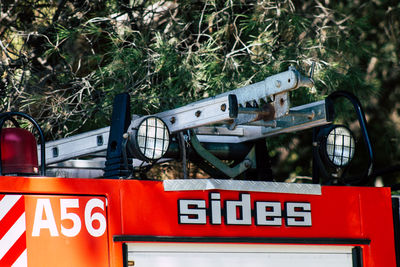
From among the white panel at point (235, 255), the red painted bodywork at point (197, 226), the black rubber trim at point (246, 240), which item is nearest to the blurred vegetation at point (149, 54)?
the red painted bodywork at point (197, 226)

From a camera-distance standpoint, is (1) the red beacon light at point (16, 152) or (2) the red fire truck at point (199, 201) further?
(1) the red beacon light at point (16, 152)

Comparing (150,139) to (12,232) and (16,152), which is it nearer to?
(16,152)

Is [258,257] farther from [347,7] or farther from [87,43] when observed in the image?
[347,7]

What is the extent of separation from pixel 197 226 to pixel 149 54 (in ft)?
12.1

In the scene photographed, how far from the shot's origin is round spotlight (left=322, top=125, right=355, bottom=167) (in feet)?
12.9

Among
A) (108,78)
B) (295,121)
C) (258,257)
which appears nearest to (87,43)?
(108,78)

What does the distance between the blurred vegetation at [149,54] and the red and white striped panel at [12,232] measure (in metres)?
3.68

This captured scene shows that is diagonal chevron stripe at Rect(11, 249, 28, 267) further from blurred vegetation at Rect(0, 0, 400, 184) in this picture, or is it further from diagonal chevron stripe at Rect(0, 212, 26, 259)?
blurred vegetation at Rect(0, 0, 400, 184)

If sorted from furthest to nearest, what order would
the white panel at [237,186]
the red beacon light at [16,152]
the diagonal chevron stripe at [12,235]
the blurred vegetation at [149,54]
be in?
the blurred vegetation at [149,54]
the red beacon light at [16,152]
the white panel at [237,186]
the diagonal chevron stripe at [12,235]

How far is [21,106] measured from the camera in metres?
6.61

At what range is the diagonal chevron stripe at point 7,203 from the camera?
9.16 feet

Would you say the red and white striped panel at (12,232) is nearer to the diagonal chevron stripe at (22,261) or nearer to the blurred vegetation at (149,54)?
the diagonal chevron stripe at (22,261)

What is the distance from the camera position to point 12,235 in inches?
110

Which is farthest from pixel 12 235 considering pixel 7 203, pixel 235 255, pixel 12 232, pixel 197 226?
pixel 235 255
